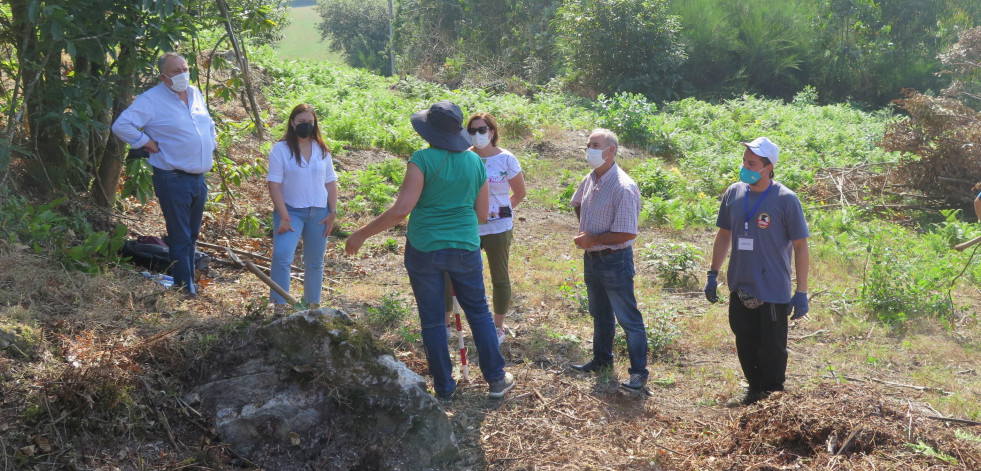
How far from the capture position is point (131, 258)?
20.8 ft

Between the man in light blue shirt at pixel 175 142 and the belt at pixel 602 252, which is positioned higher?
the man in light blue shirt at pixel 175 142

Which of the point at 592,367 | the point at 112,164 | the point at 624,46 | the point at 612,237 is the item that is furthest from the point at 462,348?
the point at 624,46

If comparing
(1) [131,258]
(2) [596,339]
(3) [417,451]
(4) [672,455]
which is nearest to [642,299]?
(2) [596,339]

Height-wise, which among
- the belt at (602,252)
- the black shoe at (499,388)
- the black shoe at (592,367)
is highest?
the belt at (602,252)

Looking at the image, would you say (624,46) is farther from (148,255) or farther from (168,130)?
(168,130)

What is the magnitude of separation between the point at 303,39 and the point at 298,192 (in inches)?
3516

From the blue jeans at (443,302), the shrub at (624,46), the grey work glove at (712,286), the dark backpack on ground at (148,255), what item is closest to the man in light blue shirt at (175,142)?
the dark backpack on ground at (148,255)

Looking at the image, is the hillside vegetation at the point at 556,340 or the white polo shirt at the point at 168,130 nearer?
the hillside vegetation at the point at 556,340

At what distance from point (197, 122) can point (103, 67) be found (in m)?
1.52

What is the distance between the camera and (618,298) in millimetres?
5254

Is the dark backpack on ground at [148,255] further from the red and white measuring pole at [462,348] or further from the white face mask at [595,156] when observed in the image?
the white face mask at [595,156]

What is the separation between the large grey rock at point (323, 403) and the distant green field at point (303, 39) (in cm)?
7104

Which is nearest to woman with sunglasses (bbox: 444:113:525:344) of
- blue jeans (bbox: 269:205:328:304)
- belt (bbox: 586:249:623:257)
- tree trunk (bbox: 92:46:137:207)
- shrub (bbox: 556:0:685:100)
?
belt (bbox: 586:249:623:257)

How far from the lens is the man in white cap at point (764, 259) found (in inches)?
187
